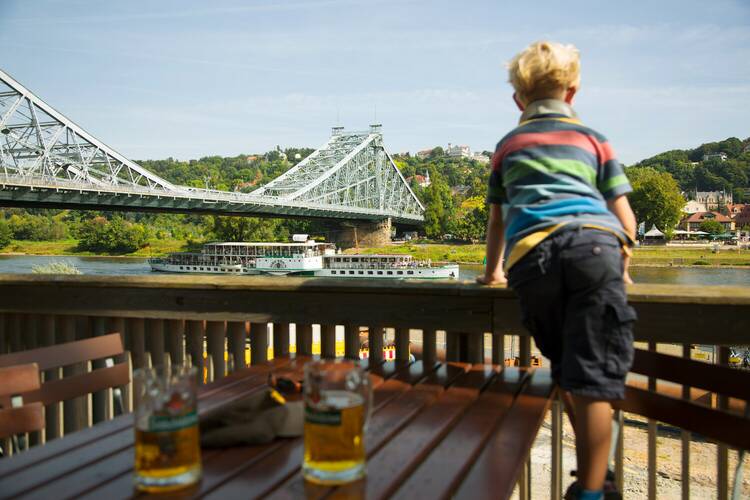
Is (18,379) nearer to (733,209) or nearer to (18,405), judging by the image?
(18,405)

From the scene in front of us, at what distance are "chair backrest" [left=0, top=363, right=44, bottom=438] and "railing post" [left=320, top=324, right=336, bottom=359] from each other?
0.84 metres

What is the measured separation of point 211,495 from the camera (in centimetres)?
88

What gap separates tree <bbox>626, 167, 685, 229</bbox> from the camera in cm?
4175

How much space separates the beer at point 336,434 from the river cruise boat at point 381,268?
28.8 metres

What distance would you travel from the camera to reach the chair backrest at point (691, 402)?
1.16 m

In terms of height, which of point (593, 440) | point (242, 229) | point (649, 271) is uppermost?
point (242, 229)

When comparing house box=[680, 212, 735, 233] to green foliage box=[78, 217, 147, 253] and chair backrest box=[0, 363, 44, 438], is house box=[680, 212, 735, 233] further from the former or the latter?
chair backrest box=[0, 363, 44, 438]

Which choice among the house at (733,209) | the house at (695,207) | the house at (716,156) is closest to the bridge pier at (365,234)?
the house at (716,156)

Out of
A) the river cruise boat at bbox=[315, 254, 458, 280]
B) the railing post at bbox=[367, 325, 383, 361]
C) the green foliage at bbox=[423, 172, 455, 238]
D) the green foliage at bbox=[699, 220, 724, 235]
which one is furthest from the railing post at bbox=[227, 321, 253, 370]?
the green foliage at bbox=[699, 220, 724, 235]

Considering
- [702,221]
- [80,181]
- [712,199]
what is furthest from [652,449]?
[712,199]

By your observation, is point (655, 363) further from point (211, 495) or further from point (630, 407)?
point (211, 495)

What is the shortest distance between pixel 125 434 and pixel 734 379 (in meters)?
1.12

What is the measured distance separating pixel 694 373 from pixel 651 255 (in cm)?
4089

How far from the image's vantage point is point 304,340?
204cm
